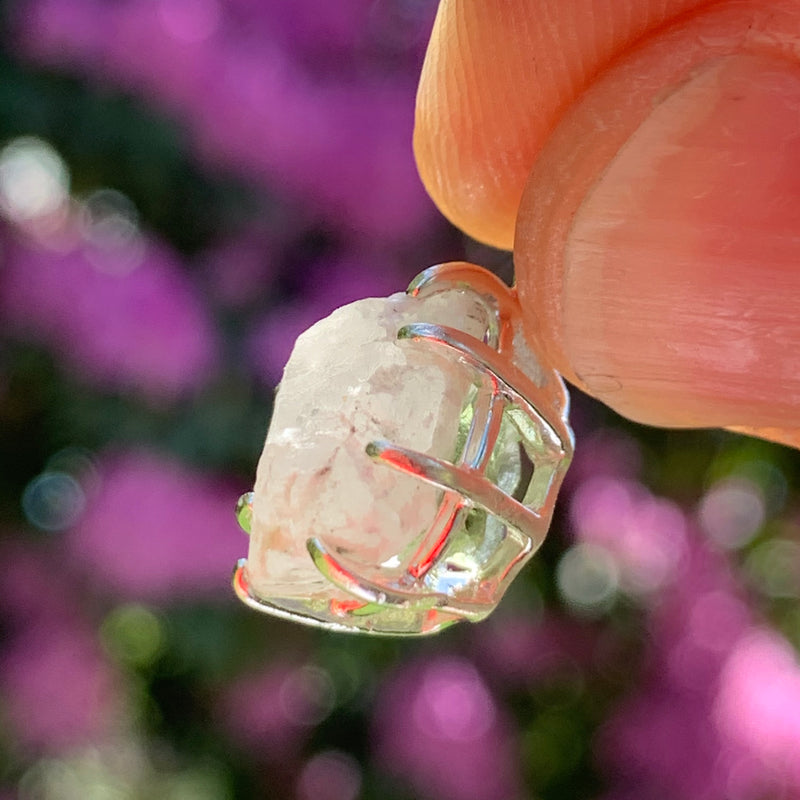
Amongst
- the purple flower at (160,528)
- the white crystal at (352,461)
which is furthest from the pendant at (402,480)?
the purple flower at (160,528)

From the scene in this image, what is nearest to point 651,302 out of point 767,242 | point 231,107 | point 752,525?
point 767,242

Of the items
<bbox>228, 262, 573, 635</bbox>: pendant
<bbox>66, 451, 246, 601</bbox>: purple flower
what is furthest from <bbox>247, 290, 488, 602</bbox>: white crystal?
<bbox>66, 451, 246, 601</bbox>: purple flower

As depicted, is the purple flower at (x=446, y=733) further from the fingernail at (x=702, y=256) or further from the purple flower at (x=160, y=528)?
the fingernail at (x=702, y=256)

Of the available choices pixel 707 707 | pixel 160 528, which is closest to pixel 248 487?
pixel 160 528

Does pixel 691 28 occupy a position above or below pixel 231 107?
above

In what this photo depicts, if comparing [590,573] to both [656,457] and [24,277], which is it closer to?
[656,457]

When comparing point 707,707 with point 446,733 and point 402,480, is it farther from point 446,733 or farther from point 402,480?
point 402,480
